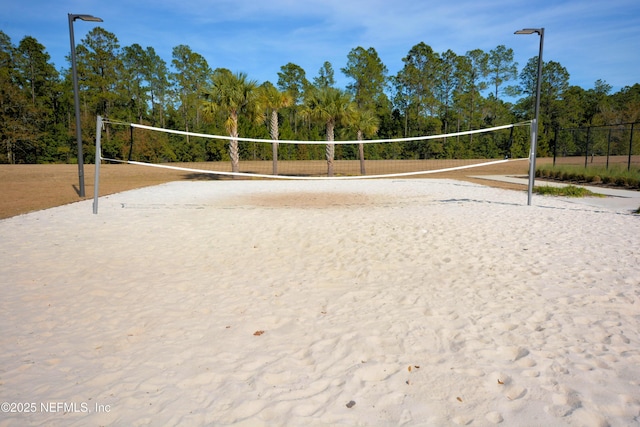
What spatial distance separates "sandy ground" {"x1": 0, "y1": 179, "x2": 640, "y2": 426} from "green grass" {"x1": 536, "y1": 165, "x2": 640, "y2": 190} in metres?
11.4

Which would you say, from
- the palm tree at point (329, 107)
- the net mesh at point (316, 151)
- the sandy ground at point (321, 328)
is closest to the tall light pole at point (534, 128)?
the sandy ground at point (321, 328)

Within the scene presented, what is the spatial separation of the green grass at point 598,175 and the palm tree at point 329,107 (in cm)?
1121

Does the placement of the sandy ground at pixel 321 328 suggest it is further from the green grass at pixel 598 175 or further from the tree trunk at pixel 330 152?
the tree trunk at pixel 330 152

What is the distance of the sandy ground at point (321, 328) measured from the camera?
2523 mm

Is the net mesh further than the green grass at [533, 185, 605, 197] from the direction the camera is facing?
Yes

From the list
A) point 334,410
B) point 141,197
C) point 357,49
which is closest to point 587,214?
point 334,410

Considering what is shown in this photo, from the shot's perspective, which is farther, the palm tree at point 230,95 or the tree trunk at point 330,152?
the tree trunk at point 330,152

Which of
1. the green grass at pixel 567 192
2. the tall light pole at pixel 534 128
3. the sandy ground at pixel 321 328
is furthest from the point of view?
the green grass at pixel 567 192

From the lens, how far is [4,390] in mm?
2682

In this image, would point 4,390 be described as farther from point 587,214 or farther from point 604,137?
point 604,137

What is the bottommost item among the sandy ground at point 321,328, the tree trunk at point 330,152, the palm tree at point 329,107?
the sandy ground at point 321,328

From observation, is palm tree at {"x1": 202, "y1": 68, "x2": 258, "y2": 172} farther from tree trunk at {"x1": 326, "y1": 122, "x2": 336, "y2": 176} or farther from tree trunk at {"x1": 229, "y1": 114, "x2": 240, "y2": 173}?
tree trunk at {"x1": 326, "y1": 122, "x2": 336, "y2": 176}

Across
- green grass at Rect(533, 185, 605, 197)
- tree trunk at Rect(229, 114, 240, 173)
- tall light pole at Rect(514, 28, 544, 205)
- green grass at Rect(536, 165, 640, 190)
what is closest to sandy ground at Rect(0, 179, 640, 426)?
tall light pole at Rect(514, 28, 544, 205)

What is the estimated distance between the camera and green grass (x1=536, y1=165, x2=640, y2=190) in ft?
53.7
